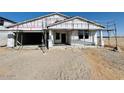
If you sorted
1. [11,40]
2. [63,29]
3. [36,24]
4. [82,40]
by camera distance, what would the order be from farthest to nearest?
[36,24], [11,40], [82,40], [63,29]

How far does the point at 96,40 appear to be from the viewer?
1978cm

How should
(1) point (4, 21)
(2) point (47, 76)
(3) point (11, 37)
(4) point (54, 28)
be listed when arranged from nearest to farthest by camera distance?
(2) point (47, 76), (4) point (54, 28), (3) point (11, 37), (1) point (4, 21)

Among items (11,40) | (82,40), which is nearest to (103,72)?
(82,40)

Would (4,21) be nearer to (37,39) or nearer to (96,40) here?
(37,39)

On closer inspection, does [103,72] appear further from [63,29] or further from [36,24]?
[36,24]

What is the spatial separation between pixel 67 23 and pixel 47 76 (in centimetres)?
1330

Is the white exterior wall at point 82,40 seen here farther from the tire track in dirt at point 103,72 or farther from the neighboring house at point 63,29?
the tire track in dirt at point 103,72

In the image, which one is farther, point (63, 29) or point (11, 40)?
point (11, 40)

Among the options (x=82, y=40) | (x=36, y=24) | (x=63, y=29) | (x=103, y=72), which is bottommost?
(x=103, y=72)

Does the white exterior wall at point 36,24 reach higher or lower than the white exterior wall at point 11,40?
higher

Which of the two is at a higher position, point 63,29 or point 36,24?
point 36,24

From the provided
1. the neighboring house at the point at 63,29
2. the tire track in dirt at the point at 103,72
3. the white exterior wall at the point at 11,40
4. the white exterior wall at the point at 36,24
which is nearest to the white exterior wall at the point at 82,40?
the neighboring house at the point at 63,29

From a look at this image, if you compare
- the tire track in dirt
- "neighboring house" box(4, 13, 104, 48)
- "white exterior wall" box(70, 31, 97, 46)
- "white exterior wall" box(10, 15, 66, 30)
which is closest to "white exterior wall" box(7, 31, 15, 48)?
"neighboring house" box(4, 13, 104, 48)

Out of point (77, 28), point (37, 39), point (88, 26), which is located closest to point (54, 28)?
point (77, 28)
